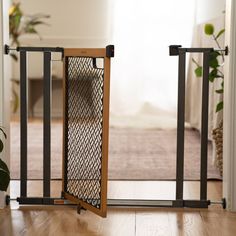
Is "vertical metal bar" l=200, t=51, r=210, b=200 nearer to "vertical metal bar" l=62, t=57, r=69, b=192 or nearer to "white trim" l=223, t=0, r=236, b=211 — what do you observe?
"white trim" l=223, t=0, r=236, b=211

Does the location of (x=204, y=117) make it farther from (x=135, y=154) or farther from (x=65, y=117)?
(x=135, y=154)

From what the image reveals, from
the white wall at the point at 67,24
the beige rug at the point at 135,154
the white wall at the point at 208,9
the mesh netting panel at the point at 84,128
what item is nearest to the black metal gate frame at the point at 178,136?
A: the mesh netting panel at the point at 84,128

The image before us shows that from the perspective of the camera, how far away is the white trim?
2.85m

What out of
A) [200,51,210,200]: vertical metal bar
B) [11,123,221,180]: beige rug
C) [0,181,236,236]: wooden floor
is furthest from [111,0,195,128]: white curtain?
[200,51,210,200]: vertical metal bar

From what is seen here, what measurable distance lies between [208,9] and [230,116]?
383 centimetres

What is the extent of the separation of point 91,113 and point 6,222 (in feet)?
2.02

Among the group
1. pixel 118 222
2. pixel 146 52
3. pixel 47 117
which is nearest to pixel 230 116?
pixel 118 222

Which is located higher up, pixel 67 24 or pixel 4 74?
pixel 67 24

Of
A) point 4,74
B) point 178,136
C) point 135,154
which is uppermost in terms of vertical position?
point 4,74

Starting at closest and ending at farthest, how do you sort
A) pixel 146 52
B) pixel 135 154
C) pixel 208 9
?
pixel 135 154
pixel 208 9
pixel 146 52

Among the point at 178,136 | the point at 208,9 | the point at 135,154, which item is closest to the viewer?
the point at 178,136

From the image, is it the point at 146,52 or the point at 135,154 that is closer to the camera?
the point at 135,154

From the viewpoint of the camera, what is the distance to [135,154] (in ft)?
15.2

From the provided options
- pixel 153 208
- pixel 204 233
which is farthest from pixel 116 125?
pixel 204 233
